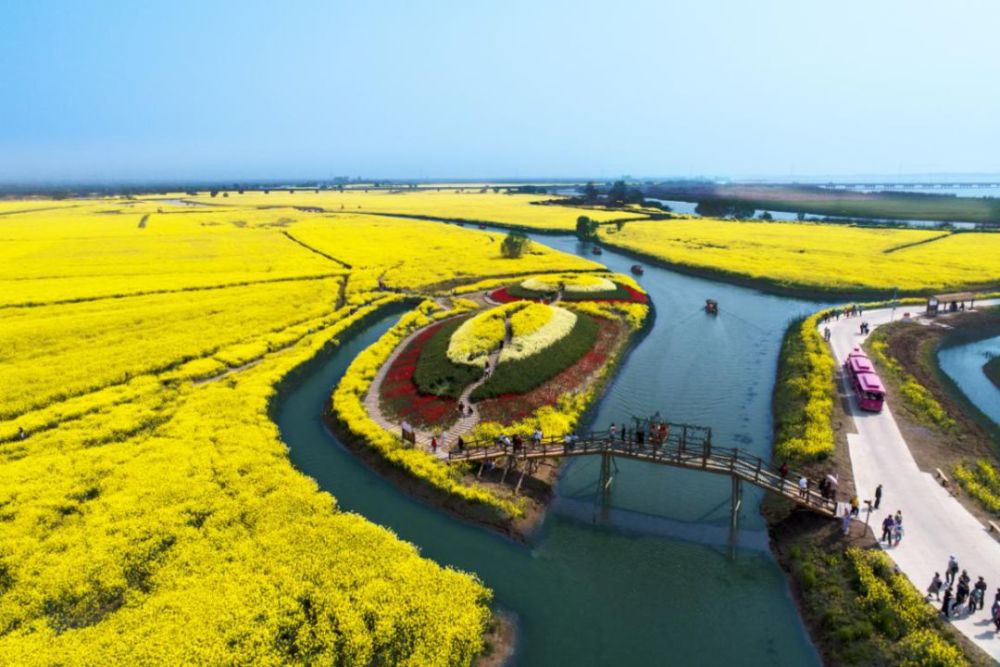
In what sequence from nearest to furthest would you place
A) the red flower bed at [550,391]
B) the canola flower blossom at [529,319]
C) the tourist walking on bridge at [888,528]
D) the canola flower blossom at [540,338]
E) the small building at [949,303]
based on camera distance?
the tourist walking on bridge at [888,528]
the red flower bed at [550,391]
the canola flower blossom at [540,338]
the canola flower blossom at [529,319]
the small building at [949,303]

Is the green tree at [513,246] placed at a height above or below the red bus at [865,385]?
above

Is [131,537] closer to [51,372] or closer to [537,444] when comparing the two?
[537,444]

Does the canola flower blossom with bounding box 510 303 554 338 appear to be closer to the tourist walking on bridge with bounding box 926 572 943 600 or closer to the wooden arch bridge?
the wooden arch bridge

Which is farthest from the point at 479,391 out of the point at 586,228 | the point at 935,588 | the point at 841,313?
the point at 586,228

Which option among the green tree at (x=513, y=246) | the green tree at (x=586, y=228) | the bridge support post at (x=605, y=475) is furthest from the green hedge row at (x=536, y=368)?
the green tree at (x=586, y=228)

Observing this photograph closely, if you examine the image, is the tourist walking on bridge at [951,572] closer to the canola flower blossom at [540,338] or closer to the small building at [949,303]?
the canola flower blossom at [540,338]

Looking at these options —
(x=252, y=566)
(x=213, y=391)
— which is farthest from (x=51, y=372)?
(x=252, y=566)
